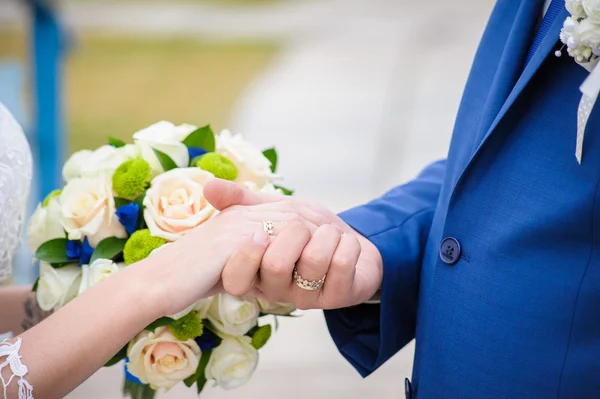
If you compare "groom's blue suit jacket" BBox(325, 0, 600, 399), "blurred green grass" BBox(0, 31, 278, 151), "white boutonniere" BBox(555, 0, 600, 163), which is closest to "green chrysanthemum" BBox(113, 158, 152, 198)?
"groom's blue suit jacket" BBox(325, 0, 600, 399)

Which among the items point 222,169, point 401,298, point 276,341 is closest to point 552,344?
point 401,298

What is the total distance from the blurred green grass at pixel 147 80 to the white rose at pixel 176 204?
6.01 metres

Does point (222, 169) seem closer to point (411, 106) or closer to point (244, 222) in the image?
point (244, 222)

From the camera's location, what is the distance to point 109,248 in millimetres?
1168

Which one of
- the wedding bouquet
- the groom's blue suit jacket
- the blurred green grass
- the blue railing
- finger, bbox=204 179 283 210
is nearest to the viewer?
the groom's blue suit jacket

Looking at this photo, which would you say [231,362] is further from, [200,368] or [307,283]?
[307,283]

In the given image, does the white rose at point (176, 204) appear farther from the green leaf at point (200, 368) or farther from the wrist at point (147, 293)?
the green leaf at point (200, 368)

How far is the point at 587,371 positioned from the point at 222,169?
2.11ft

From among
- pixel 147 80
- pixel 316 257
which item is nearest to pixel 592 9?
pixel 316 257

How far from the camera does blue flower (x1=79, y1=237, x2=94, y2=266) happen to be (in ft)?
3.87

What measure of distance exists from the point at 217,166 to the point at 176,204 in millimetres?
105

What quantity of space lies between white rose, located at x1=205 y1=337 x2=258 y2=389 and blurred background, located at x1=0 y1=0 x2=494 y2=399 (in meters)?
0.66

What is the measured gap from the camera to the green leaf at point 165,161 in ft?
3.98

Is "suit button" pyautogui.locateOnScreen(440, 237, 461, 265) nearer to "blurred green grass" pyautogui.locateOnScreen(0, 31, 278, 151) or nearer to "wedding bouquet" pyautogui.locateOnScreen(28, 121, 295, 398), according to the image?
"wedding bouquet" pyautogui.locateOnScreen(28, 121, 295, 398)
